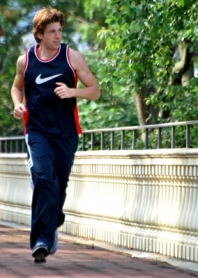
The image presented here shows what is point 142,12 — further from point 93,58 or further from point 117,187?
point 93,58

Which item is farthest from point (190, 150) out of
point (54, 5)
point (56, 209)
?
point (54, 5)

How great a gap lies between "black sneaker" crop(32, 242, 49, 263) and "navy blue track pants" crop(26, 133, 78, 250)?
41mm

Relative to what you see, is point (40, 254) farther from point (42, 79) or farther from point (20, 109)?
point (42, 79)

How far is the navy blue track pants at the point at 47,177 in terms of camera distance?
359 inches

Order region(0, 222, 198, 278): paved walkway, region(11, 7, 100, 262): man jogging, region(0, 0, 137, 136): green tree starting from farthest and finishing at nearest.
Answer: region(0, 0, 137, 136): green tree
region(11, 7, 100, 262): man jogging
region(0, 222, 198, 278): paved walkway

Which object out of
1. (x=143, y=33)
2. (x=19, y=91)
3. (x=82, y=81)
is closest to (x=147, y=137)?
(x=143, y=33)

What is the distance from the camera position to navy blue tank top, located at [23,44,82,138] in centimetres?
916

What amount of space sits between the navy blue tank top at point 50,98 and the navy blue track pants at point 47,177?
89 mm

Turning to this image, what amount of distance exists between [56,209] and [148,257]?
1.47 meters

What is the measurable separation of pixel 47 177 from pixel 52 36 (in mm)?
1077

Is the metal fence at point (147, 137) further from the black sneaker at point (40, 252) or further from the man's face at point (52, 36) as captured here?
the black sneaker at point (40, 252)

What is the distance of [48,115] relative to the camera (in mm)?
9180

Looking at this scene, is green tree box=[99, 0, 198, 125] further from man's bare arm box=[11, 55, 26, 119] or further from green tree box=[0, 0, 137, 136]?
green tree box=[0, 0, 137, 136]

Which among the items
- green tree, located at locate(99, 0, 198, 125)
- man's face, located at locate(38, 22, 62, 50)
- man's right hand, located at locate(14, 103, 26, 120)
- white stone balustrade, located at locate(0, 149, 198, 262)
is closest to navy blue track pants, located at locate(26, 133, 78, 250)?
man's right hand, located at locate(14, 103, 26, 120)
